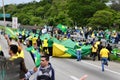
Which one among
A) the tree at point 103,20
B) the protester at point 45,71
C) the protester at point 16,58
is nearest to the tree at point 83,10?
the tree at point 103,20

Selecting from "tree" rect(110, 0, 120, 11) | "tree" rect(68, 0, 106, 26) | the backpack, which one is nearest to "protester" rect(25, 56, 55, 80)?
the backpack

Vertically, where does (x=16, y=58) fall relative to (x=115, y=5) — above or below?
below

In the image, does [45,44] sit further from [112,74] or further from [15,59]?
[15,59]

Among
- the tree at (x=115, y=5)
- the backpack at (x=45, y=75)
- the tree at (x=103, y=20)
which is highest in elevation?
the tree at (x=115, y=5)

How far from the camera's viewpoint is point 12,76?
10.8 m

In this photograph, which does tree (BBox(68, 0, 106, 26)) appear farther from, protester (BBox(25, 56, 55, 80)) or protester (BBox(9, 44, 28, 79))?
protester (BBox(25, 56, 55, 80))

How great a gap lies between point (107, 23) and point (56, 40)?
4430cm

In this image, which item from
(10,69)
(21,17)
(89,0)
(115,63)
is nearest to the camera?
(10,69)

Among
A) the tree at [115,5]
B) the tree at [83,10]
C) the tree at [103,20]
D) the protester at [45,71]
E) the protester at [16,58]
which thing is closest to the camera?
the protester at [45,71]

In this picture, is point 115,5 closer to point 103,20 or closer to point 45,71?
point 103,20

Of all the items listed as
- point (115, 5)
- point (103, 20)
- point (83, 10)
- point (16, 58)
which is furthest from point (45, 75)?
point (115, 5)

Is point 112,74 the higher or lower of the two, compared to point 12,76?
lower

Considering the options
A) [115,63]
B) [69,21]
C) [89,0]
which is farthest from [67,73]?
[89,0]

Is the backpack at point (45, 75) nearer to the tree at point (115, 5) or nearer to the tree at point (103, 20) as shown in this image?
the tree at point (103, 20)
